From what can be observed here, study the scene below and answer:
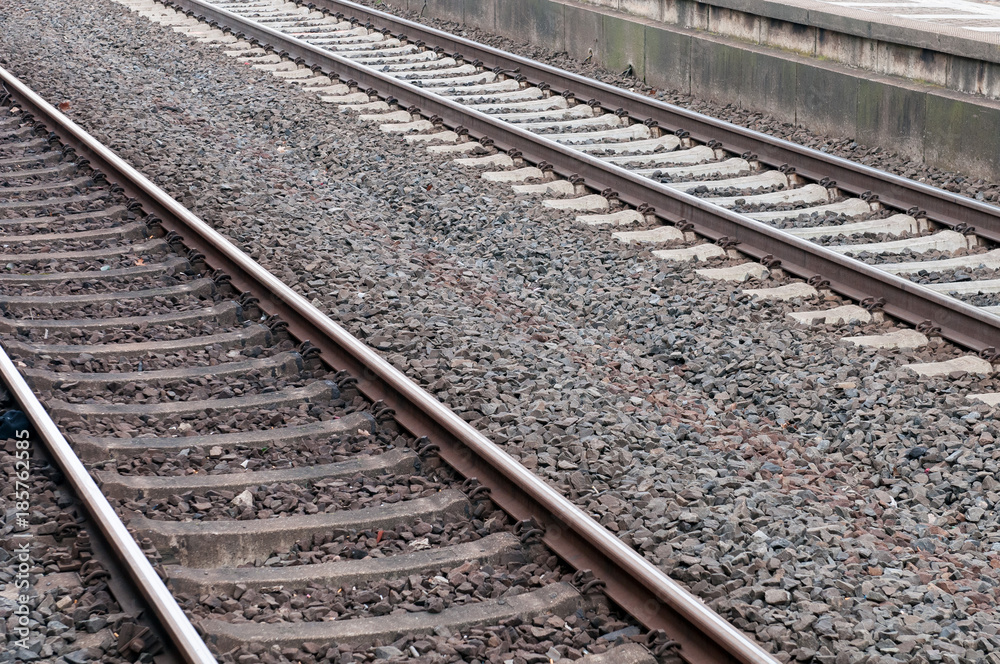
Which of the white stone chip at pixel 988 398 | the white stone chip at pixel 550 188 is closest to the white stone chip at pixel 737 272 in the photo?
the white stone chip at pixel 988 398

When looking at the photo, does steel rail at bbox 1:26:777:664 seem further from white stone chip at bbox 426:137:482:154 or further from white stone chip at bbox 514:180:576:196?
white stone chip at bbox 426:137:482:154

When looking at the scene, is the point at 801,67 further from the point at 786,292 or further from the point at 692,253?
the point at 786,292

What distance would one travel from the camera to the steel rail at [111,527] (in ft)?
12.0

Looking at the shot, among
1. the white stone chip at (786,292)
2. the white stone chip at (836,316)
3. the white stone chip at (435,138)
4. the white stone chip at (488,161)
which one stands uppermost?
the white stone chip at (435,138)

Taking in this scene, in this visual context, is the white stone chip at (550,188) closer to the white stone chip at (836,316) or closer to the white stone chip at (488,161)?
the white stone chip at (488,161)

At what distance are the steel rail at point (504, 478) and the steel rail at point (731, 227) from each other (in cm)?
323

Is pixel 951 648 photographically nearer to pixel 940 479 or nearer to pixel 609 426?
pixel 940 479

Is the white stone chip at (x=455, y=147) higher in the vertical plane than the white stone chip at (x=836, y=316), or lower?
higher

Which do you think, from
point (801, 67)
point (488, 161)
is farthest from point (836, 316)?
point (801, 67)

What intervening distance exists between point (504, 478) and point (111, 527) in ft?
5.30

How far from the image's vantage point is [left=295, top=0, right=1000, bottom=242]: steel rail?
8.55m

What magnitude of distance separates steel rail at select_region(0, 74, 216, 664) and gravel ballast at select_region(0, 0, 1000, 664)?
1.82m

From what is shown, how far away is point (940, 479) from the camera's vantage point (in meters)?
5.33

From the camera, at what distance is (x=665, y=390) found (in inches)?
248
